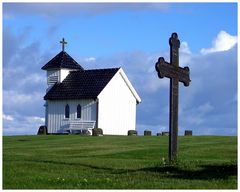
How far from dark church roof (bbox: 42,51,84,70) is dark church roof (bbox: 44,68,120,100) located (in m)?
1.00

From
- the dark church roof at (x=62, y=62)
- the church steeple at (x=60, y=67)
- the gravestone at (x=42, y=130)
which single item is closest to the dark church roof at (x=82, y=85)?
the church steeple at (x=60, y=67)

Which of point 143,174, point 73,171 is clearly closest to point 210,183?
point 143,174

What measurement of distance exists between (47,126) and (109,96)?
21.1ft

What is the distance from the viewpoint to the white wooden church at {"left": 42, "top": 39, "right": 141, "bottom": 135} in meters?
47.8

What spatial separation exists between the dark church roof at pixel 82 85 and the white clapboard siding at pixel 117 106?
0.58m

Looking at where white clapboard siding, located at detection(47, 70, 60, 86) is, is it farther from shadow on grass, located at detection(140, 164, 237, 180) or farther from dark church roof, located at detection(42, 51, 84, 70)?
shadow on grass, located at detection(140, 164, 237, 180)

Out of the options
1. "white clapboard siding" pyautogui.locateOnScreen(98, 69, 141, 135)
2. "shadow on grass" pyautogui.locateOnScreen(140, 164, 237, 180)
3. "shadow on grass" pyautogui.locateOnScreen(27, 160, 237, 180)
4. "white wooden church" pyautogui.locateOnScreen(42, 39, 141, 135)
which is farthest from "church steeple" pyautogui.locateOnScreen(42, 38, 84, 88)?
"shadow on grass" pyautogui.locateOnScreen(140, 164, 237, 180)

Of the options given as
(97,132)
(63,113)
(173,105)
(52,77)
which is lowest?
(97,132)

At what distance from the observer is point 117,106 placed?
162ft

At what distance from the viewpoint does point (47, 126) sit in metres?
50.2

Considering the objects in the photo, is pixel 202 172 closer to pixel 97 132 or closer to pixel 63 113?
pixel 97 132

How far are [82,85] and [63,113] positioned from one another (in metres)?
3.00

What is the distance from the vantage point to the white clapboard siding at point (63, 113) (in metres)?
47.8

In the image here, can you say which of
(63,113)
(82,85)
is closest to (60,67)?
(82,85)
